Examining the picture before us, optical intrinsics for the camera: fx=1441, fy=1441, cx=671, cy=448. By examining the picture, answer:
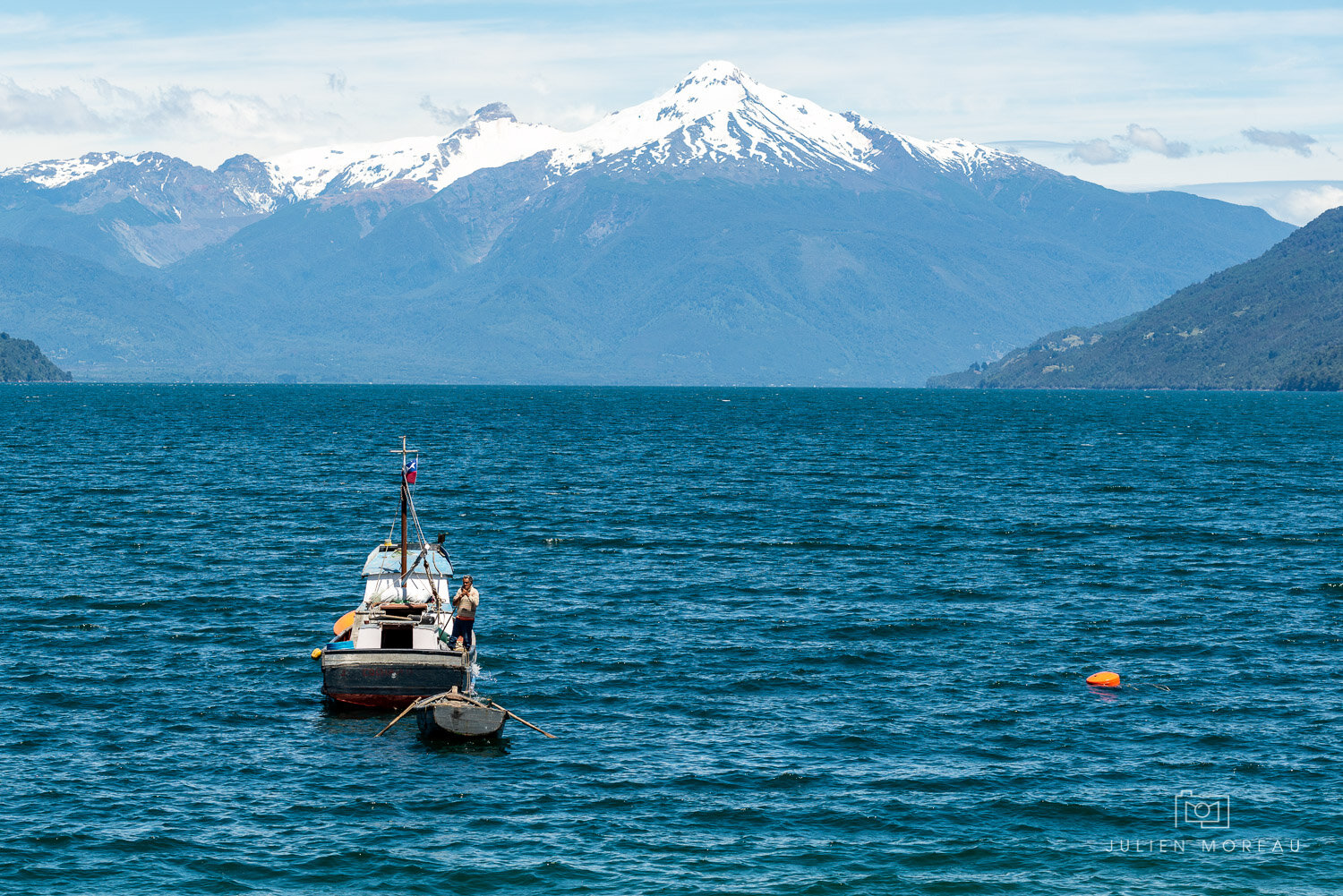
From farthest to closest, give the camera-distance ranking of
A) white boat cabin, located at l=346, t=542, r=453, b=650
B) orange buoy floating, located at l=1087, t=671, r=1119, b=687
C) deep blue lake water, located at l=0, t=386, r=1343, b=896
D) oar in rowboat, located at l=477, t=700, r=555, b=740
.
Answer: orange buoy floating, located at l=1087, t=671, r=1119, b=687 < white boat cabin, located at l=346, t=542, r=453, b=650 < oar in rowboat, located at l=477, t=700, r=555, b=740 < deep blue lake water, located at l=0, t=386, r=1343, b=896

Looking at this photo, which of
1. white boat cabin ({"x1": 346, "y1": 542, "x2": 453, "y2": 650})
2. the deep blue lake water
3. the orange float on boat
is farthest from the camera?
the orange float on boat

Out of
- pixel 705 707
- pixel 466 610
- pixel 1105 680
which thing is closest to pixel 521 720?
pixel 466 610

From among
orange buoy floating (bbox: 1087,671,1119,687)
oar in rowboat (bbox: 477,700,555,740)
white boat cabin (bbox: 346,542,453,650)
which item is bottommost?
oar in rowboat (bbox: 477,700,555,740)

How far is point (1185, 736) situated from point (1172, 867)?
31.6ft

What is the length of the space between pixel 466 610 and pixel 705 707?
7943mm

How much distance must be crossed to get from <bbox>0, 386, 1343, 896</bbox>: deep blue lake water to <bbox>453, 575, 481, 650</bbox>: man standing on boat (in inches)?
79.5

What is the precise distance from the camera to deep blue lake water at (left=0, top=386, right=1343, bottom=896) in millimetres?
31062

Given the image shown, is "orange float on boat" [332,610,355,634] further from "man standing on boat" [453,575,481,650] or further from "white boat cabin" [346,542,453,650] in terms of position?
"man standing on boat" [453,575,481,650]

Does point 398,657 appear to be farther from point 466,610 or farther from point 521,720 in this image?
point 521,720

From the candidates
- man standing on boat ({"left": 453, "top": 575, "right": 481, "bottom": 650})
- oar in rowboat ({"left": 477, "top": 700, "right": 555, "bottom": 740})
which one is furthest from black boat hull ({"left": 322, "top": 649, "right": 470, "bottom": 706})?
man standing on boat ({"left": 453, "top": 575, "right": 481, "bottom": 650})

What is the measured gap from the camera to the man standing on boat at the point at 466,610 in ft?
145

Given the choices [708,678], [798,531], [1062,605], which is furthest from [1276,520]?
[708,678]

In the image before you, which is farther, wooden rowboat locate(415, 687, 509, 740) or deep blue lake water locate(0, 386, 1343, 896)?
wooden rowboat locate(415, 687, 509, 740)

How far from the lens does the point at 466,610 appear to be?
145ft
